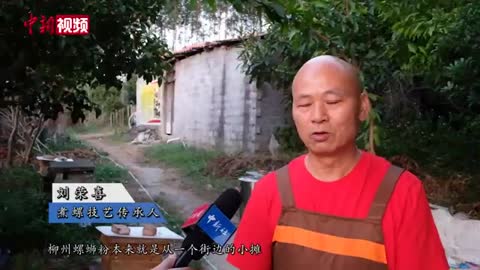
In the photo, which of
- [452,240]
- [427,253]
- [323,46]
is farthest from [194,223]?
[452,240]

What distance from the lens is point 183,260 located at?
3.29 feet

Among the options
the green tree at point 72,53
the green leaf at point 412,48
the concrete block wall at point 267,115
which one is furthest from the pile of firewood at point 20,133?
the green leaf at point 412,48

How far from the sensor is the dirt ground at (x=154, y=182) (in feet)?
16.9

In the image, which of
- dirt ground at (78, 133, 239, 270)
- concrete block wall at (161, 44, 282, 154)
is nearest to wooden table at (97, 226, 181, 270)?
dirt ground at (78, 133, 239, 270)

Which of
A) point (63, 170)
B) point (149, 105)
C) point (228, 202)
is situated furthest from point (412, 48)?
point (149, 105)

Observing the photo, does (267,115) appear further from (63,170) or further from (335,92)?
(335,92)

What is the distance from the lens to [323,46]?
2248 millimetres

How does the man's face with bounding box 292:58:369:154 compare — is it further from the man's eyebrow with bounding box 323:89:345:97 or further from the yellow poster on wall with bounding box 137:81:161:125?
the yellow poster on wall with bounding box 137:81:161:125

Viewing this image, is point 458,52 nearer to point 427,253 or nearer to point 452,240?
point 452,240

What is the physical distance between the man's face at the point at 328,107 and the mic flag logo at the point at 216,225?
256 millimetres

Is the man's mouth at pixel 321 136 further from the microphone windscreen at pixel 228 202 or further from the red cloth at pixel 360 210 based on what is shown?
the microphone windscreen at pixel 228 202

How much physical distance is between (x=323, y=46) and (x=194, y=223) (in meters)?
1.33

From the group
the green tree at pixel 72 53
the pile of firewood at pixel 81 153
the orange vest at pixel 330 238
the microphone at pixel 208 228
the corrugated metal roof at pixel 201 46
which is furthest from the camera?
the corrugated metal roof at pixel 201 46

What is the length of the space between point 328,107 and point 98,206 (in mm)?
1742
